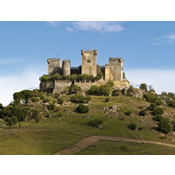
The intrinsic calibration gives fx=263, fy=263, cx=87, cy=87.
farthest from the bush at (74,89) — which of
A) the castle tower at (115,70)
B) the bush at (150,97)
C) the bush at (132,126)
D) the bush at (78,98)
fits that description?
the bush at (132,126)

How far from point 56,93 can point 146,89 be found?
38.5 meters

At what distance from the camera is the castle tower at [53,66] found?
9931 centimetres

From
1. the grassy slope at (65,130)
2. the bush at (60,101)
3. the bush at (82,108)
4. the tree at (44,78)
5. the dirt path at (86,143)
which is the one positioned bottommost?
the dirt path at (86,143)

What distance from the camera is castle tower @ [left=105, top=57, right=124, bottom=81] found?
96.8 meters

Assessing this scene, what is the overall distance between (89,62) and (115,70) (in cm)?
1011

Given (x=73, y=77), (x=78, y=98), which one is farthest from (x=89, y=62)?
(x=78, y=98)

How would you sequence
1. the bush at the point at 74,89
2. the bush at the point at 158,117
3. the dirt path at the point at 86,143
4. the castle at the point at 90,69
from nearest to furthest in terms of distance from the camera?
the dirt path at the point at 86,143, the bush at the point at 158,117, the bush at the point at 74,89, the castle at the point at 90,69

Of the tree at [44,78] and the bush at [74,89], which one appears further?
the tree at [44,78]

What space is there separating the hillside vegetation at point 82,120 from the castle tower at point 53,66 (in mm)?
14977

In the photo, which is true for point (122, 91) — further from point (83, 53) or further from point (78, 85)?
point (83, 53)

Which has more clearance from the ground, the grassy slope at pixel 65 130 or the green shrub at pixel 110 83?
the green shrub at pixel 110 83

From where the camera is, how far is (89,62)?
96688 mm

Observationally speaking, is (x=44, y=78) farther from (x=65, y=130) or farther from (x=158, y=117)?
(x=158, y=117)

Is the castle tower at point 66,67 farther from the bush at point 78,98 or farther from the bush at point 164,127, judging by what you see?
the bush at point 164,127
